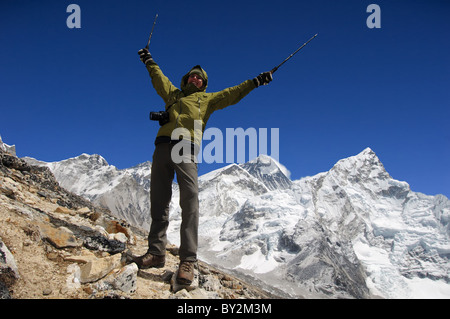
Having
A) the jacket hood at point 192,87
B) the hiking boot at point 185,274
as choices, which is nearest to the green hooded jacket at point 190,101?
the jacket hood at point 192,87

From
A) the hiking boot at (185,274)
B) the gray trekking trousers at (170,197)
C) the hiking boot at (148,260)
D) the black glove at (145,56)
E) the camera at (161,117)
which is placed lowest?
the hiking boot at (185,274)

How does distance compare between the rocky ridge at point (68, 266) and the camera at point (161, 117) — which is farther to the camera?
the camera at point (161, 117)

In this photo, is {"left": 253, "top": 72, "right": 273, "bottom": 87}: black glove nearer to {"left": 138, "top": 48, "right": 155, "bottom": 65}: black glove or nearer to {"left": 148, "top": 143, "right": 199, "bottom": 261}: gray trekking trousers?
{"left": 148, "top": 143, "right": 199, "bottom": 261}: gray trekking trousers

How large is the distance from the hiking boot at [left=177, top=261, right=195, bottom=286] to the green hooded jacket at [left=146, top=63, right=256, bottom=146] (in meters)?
2.25

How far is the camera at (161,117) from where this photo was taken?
637cm

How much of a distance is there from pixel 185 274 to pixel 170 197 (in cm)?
148

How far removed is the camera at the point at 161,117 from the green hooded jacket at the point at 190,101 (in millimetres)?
82

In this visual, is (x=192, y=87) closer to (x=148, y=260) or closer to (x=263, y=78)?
(x=263, y=78)

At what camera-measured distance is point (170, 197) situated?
6.39 m

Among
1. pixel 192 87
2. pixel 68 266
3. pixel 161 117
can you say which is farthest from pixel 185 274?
pixel 192 87

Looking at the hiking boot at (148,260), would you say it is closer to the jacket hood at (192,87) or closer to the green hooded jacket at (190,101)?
the green hooded jacket at (190,101)

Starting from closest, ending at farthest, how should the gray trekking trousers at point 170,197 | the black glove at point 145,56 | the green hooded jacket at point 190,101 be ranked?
the gray trekking trousers at point 170,197 < the green hooded jacket at point 190,101 < the black glove at point 145,56

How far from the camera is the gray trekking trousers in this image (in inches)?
235
